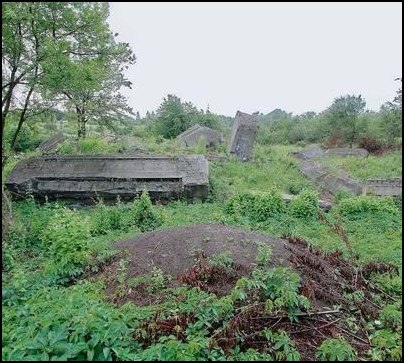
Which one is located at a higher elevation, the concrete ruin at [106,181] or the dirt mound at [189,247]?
the concrete ruin at [106,181]

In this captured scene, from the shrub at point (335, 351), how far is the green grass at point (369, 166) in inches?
489

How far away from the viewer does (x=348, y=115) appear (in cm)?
2448

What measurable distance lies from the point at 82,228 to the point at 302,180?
32.3 feet

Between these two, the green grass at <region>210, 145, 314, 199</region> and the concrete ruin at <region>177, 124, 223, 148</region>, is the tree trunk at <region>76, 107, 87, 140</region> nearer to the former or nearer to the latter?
the green grass at <region>210, 145, 314, 199</region>

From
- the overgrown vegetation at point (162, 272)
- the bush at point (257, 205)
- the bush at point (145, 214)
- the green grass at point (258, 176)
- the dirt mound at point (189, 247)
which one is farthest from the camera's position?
the green grass at point (258, 176)

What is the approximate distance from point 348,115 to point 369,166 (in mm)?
8356

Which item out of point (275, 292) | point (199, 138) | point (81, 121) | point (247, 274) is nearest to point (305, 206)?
point (247, 274)

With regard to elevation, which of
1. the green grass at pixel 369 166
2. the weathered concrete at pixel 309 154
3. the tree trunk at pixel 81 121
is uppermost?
the tree trunk at pixel 81 121

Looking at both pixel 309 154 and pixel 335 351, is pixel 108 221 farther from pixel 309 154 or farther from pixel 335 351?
pixel 309 154

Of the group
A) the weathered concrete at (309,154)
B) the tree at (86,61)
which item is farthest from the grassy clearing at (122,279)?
the weathered concrete at (309,154)

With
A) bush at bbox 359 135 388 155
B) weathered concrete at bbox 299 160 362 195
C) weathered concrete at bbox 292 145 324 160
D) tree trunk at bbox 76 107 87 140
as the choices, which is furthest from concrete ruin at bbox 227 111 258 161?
bush at bbox 359 135 388 155

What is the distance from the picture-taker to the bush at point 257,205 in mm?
9617

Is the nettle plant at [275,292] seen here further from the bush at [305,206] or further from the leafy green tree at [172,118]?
the leafy green tree at [172,118]

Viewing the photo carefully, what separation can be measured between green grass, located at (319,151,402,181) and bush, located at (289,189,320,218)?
6.12 metres
